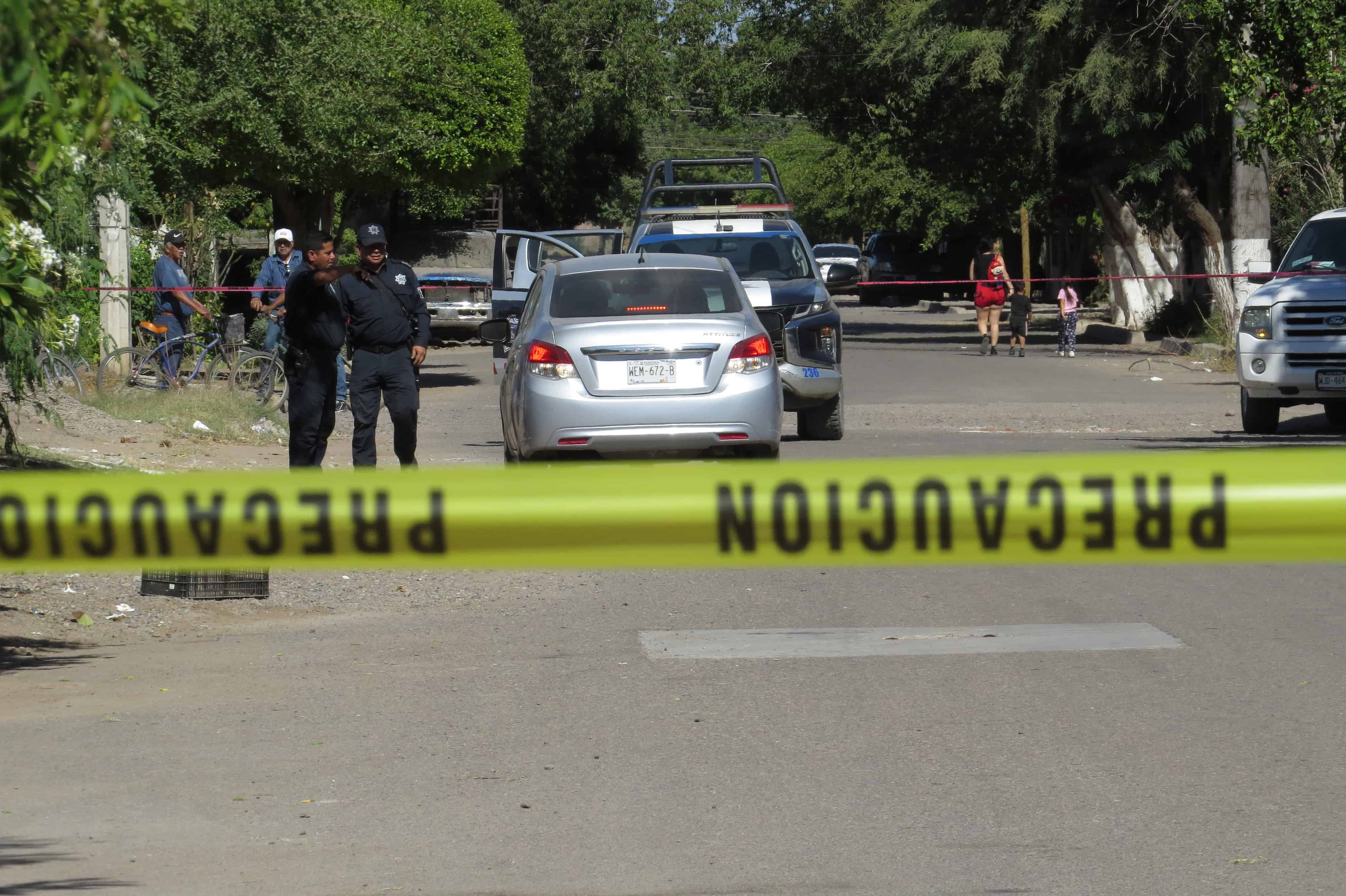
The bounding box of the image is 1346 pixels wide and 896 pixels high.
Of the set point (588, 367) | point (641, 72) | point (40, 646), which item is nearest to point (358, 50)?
point (588, 367)

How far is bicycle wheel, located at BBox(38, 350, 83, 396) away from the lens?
52.3ft

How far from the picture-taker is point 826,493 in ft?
10.3

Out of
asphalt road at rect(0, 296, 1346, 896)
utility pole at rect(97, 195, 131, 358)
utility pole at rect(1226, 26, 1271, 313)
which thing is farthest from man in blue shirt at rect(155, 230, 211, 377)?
utility pole at rect(1226, 26, 1271, 313)

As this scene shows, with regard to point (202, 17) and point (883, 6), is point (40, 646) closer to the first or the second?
point (202, 17)

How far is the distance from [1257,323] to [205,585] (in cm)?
1055

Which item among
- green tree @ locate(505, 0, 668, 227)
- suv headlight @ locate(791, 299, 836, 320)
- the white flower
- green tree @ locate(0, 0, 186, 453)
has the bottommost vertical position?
suv headlight @ locate(791, 299, 836, 320)

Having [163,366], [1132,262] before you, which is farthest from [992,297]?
[163,366]

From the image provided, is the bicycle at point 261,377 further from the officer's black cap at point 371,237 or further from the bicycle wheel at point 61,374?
the officer's black cap at point 371,237

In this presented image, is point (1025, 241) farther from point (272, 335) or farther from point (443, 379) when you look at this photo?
point (272, 335)

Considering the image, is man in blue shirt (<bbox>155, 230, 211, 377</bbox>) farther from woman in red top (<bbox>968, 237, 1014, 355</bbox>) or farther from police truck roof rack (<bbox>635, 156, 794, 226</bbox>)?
woman in red top (<bbox>968, 237, 1014, 355</bbox>)

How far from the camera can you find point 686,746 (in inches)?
244

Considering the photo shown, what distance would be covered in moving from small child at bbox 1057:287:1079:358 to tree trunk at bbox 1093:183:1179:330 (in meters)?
2.62

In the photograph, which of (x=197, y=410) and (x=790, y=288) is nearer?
(x=790, y=288)

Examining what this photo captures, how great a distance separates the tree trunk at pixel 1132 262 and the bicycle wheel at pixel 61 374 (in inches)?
848
